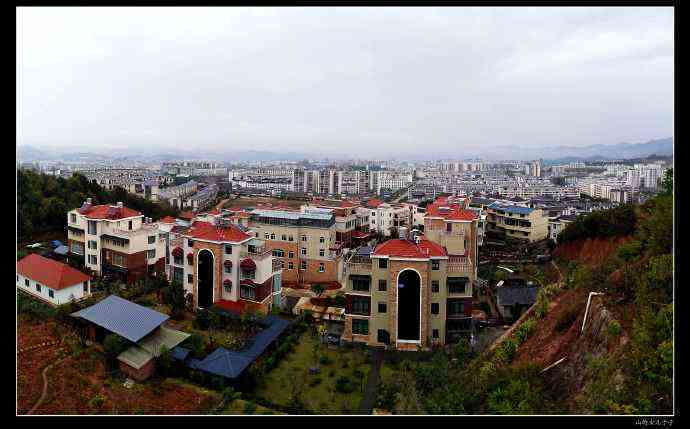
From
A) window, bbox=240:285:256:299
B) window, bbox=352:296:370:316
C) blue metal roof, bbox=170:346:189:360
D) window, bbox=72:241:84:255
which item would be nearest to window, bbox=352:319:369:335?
window, bbox=352:296:370:316

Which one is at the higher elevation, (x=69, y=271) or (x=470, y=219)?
(x=470, y=219)

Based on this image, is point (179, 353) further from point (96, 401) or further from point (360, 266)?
point (360, 266)

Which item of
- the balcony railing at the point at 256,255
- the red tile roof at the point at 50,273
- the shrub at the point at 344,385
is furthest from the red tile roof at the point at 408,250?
the red tile roof at the point at 50,273

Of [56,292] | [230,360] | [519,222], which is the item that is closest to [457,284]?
[230,360]

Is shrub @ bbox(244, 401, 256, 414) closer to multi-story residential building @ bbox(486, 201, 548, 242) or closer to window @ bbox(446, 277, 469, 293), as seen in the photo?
window @ bbox(446, 277, 469, 293)

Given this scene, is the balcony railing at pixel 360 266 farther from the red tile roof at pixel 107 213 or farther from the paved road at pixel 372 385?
the red tile roof at pixel 107 213

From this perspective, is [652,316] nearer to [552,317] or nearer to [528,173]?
[552,317]

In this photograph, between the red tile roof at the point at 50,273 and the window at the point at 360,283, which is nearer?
the window at the point at 360,283

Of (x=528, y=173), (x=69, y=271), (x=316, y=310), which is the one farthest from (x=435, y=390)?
(x=528, y=173)
